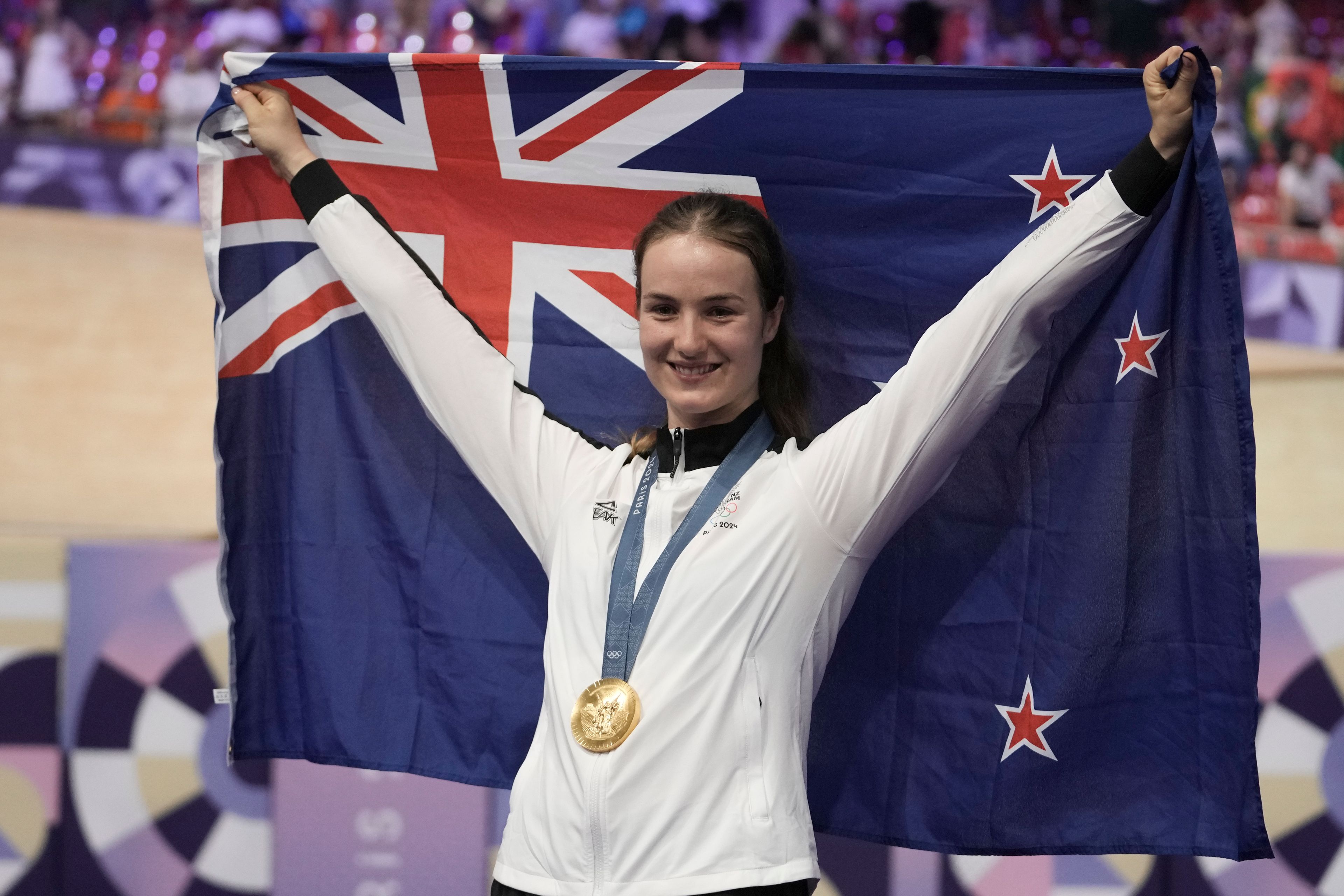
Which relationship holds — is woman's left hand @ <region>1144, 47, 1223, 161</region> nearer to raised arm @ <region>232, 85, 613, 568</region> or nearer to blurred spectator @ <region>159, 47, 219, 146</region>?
raised arm @ <region>232, 85, 613, 568</region>

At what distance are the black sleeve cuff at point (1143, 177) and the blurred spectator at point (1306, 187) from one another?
325 inches

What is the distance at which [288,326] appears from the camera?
2.79 m

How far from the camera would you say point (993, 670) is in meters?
2.45

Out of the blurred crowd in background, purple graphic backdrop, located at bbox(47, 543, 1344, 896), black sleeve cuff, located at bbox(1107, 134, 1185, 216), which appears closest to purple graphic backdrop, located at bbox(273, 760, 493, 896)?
purple graphic backdrop, located at bbox(47, 543, 1344, 896)

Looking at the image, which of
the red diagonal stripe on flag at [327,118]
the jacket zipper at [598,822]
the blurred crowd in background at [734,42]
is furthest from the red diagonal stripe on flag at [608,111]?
the blurred crowd in background at [734,42]

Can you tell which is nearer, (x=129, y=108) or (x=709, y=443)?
(x=709, y=443)

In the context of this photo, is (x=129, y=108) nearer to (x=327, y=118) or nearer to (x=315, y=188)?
(x=327, y=118)

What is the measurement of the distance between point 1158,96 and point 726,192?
818 millimetres

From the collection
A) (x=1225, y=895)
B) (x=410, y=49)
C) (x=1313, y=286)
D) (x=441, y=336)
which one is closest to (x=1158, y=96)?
(x=441, y=336)

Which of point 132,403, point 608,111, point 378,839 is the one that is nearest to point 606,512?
point 608,111

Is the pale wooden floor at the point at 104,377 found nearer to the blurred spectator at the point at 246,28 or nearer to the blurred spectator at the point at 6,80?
the blurred spectator at the point at 6,80

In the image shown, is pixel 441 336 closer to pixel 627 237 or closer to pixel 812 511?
pixel 627 237

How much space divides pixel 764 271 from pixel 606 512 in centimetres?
49

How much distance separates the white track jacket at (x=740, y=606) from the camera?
1942 millimetres
